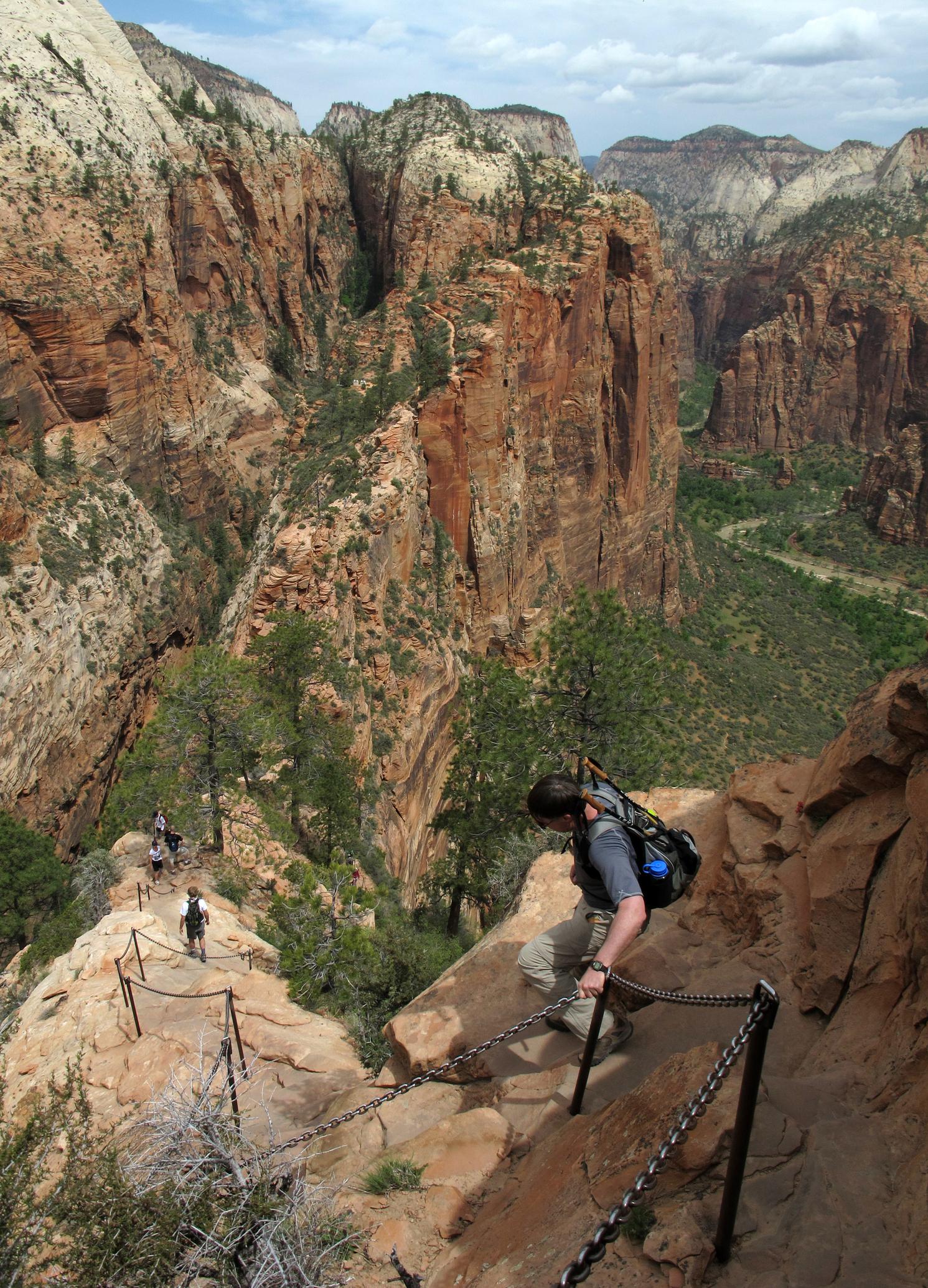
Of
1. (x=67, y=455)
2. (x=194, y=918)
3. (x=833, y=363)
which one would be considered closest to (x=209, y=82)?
(x=833, y=363)

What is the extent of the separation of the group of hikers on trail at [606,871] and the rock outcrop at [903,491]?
88791mm

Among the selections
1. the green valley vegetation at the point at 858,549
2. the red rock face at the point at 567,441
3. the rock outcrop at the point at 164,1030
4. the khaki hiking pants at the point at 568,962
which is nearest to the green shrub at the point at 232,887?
the rock outcrop at the point at 164,1030

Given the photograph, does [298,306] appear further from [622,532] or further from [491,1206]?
[491,1206]

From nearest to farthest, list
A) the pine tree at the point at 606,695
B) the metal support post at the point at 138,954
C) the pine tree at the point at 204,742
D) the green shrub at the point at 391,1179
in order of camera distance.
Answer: the green shrub at the point at 391,1179 → the metal support post at the point at 138,954 → the pine tree at the point at 204,742 → the pine tree at the point at 606,695

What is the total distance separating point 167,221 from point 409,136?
2859 centimetres

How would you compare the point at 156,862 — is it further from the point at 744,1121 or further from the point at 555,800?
the point at 744,1121

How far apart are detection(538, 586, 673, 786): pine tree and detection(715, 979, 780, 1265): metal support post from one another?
13.2 meters

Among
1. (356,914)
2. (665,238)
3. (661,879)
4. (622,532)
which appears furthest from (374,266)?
(665,238)

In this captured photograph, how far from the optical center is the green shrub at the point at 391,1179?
530 centimetres

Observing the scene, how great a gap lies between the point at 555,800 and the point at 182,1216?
3.05 meters

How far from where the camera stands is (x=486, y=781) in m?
18.8

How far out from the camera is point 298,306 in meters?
64.2

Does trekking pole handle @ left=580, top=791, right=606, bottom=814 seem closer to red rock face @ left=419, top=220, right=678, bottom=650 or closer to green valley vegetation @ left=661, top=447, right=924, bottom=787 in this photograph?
green valley vegetation @ left=661, top=447, right=924, bottom=787

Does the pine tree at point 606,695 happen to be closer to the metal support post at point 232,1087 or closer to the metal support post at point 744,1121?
the metal support post at point 232,1087
